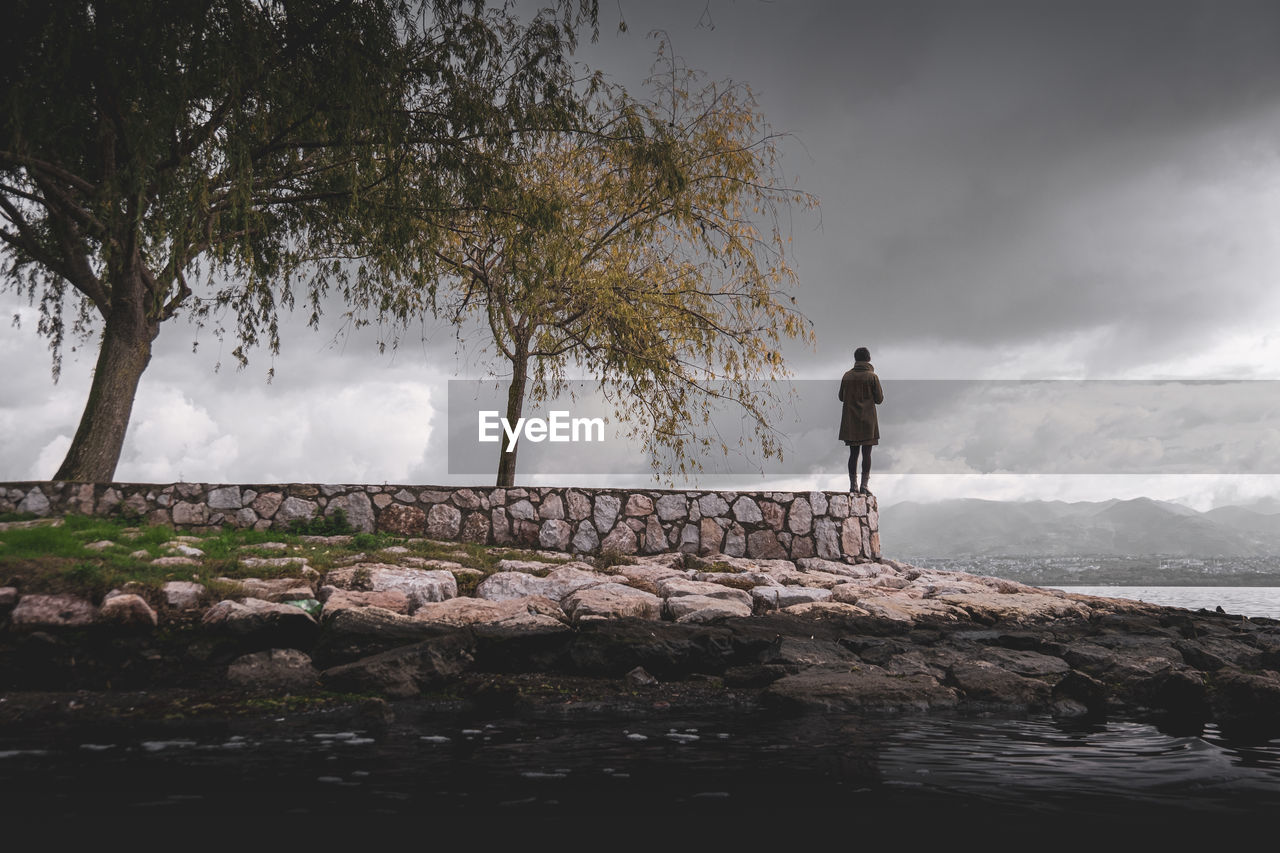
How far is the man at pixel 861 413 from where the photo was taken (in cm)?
1205

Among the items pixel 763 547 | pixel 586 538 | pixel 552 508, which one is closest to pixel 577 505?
pixel 552 508

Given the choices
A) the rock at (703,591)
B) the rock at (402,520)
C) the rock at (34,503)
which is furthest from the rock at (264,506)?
the rock at (703,591)

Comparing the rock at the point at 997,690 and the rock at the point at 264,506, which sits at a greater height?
the rock at the point at 264,506

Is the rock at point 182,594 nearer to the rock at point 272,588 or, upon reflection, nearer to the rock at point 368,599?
the rock at point 272,588

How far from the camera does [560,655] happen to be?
19.0 feet

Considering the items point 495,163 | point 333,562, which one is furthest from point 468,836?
point 495,163

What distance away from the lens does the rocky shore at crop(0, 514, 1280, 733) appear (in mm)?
5074

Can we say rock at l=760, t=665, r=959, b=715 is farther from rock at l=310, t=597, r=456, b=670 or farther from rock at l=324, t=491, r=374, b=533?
rock at l=324, t=491, r=374, b=533

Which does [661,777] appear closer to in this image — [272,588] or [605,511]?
[272,588]

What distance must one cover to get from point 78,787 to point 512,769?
170 centimetres

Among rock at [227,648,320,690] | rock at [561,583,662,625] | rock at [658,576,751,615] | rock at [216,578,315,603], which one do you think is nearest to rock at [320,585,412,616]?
rock at [216,578,315,603]

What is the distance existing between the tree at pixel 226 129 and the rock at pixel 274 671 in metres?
5.06

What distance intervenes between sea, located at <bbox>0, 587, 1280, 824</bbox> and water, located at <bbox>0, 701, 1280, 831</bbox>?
1cm

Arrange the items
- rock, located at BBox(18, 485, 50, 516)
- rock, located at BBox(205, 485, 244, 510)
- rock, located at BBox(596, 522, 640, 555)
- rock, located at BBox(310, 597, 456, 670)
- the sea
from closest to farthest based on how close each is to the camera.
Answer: the sea, rock, located at BBox(310, 597, 456, 670), rock, located at BBox(18, 485, 50, 516), rock, located at BBox(205, 485, 244, 510), rock, located at BBox(596, 522, 640, 555)
